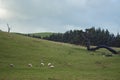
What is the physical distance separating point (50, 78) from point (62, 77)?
153cm

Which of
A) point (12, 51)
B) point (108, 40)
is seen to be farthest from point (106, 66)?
point (108, 40)

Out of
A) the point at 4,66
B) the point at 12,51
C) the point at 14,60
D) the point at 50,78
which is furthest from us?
the point at 12,51

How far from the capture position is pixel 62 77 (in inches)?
1319

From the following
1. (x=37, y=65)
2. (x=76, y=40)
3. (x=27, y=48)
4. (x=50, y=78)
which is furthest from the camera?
(x=76, y=40)

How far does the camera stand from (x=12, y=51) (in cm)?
5519

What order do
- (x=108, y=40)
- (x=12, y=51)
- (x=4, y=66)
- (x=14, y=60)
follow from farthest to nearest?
(x=108, y=40), (x=12, y=51), (x=14, y=60), (x=4, y=66)

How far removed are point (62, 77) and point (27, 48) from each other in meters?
28.5

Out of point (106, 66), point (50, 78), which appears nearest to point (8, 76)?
point (50, 78)

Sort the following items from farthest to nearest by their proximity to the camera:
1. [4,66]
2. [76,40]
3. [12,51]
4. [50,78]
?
[76,40] → [12,51] → [4,66] → [50,78]

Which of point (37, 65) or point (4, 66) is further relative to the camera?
point (37, 65)

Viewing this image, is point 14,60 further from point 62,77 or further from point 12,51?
point 62,77

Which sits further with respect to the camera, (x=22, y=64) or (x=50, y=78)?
(x=22, y=64)

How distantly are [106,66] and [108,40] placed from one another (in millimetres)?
105725

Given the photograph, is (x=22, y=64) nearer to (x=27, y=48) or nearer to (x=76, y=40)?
(x=27, y=48)
